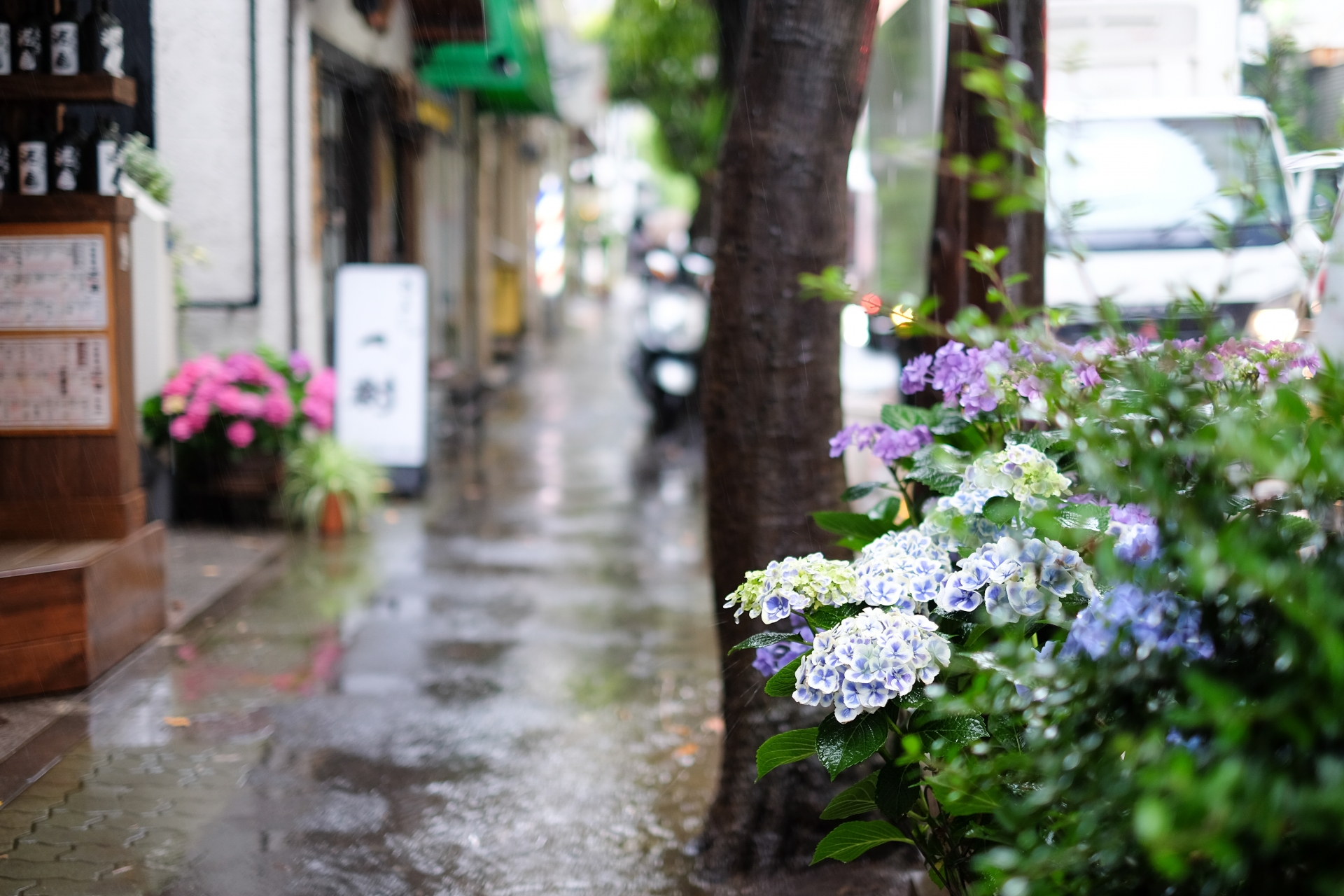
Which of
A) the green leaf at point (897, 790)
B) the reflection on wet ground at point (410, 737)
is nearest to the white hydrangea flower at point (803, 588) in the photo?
the green leaf at point (897, 790)

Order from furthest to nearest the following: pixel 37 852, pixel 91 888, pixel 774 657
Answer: pixel 37 852
pixel 91 888
pixel 774 657

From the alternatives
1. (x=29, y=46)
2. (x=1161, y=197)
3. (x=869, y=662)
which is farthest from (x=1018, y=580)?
(x=1161, y=197)

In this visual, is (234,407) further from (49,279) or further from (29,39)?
(29,39)

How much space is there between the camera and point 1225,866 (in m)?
1.27

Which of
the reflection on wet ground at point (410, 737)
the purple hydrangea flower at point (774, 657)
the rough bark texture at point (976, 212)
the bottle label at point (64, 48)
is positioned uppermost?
the bottle label at point (64, 48)

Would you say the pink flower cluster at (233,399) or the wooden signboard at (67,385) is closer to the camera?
the wooden signboard at (67,385)

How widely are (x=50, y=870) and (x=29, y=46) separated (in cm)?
316

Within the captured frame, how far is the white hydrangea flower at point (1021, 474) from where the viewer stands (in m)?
2.44

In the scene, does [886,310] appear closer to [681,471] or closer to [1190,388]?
[1190,388]

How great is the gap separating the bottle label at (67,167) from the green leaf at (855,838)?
13.7 ft

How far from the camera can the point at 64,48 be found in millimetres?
5027

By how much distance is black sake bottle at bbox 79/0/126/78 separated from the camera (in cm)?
505

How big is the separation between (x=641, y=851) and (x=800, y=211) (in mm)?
1958

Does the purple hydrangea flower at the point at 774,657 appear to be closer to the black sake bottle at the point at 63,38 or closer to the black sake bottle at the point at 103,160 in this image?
the black sake bottle at the point at 103,160
